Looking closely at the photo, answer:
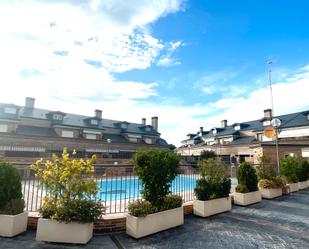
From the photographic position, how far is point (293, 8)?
10.4 m

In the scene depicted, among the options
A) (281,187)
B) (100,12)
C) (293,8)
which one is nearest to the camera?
(100,12)

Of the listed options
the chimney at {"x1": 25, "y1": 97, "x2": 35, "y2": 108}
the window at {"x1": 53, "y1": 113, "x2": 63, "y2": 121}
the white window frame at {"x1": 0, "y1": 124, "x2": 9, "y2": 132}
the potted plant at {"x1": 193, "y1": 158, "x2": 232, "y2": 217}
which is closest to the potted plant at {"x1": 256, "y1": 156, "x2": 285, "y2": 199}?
the potted plant at {"x1": 193, "y1": 158, "x2": 232, "y2": 217}

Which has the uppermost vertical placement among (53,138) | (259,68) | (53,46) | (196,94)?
(259,68)

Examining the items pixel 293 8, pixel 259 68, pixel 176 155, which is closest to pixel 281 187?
pixel 176 155

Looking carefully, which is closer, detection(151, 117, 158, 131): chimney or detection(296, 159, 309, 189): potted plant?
detection(296, 159, 309, 189): potted plant

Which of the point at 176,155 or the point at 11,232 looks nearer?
the point at 11,232

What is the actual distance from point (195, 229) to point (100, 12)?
26.7ft

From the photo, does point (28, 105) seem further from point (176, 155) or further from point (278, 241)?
point (278, 241)

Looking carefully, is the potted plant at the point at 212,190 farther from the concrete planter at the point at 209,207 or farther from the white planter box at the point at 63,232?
the white planter box at the point at 63,232

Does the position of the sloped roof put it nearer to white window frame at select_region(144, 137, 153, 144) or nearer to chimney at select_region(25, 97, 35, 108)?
chimney at select_region(25, 97, 35, 108)

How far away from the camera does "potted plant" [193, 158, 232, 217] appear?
7.66 m

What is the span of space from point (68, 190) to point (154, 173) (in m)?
2.37

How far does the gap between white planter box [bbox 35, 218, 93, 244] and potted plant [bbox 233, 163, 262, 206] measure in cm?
696

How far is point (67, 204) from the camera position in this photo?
5.32 meters
